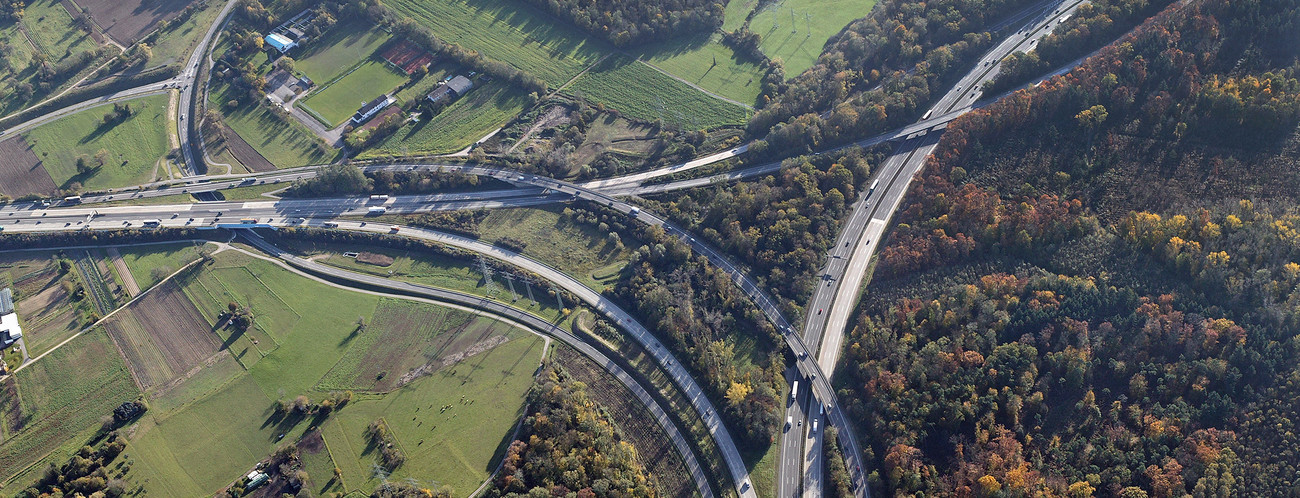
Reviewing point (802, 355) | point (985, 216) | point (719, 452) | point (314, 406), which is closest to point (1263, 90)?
point (985, 216)

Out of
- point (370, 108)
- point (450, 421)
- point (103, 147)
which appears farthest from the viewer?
point (370, 108)

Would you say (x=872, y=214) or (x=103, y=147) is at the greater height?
(x=103, y=147)

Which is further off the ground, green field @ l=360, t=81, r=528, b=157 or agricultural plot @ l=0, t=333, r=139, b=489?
green field @ l=360, t=81, r=528, b=157

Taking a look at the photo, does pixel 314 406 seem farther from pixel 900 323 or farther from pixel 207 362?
pixel 900 323

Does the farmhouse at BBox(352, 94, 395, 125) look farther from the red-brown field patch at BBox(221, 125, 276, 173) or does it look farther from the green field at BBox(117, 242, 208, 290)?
the green field at BBox(117, 242, 208, 290)

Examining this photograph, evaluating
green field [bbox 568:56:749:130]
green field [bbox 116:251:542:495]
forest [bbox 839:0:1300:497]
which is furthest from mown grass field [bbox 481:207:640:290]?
forest [bbox 839:0:1300:497]

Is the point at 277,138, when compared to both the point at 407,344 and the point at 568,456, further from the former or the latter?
the point at 568,456

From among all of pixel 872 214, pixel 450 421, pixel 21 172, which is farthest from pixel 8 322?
pixel 872 214

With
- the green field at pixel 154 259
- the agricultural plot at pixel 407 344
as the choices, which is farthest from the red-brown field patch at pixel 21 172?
the agricultural plot at pixel 407 344
